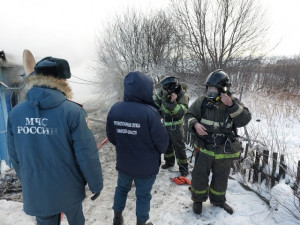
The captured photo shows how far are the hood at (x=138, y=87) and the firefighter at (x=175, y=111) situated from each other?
134 centimetres

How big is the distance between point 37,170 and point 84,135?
1.68ft

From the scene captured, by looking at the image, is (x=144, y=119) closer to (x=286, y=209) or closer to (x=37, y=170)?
(x=37, y=170)

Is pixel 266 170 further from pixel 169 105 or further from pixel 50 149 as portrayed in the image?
pixel 50 149

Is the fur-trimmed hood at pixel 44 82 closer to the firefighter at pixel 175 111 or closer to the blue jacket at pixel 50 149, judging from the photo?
the blue jacket at pixel 50 149

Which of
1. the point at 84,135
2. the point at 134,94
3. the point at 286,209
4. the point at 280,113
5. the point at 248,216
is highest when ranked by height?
the point at 134,94

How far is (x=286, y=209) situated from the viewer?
2.66m

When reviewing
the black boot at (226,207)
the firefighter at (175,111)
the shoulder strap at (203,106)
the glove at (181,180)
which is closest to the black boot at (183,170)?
the firefighter at (175,111)

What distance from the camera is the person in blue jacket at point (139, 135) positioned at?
2.22 meters

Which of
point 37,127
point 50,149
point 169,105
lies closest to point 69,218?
point 50,149

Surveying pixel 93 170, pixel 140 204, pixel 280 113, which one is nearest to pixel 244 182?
pixel 140 204

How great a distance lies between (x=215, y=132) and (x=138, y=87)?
1.25 meters

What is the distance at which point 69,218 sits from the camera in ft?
6.43

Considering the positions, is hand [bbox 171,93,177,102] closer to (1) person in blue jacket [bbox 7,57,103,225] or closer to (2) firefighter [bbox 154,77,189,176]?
(2) firefighter [bbox 154,77,189,176]

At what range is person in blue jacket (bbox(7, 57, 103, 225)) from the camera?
1658 millimetres
